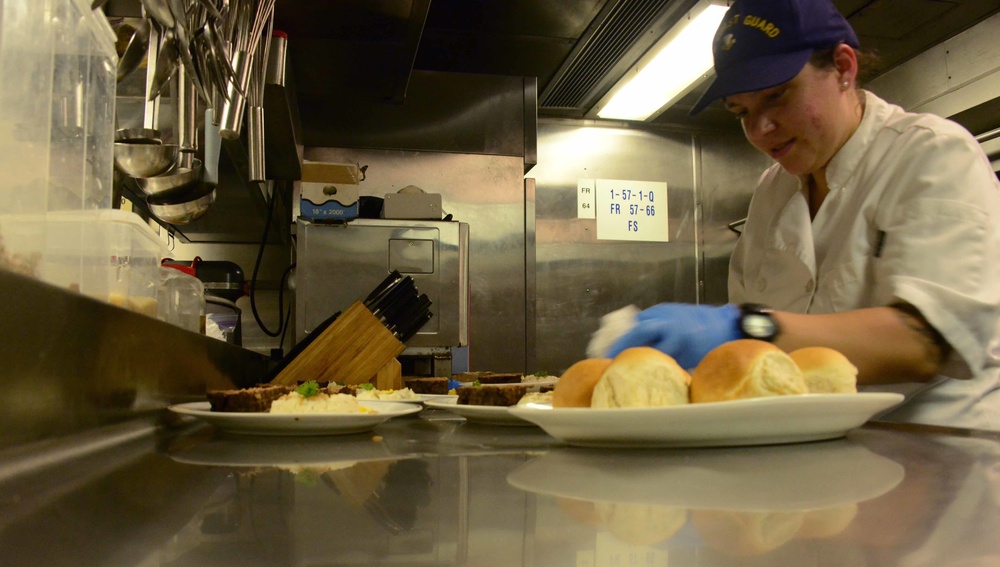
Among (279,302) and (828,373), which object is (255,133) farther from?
(279,302)

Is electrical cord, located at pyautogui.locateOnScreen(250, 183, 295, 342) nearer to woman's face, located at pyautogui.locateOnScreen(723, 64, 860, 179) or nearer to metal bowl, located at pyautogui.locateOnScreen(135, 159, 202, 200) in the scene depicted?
metal bowl, located at pyautogui.locateOnScreen(135, 159, 202, 200)

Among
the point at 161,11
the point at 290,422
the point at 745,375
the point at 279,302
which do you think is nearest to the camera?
the point at 745,375

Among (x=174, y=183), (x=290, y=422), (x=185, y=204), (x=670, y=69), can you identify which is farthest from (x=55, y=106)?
(x=670, y=69)

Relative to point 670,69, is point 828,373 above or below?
below

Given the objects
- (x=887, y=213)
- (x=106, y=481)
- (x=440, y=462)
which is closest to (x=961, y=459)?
(x=440, y=462)

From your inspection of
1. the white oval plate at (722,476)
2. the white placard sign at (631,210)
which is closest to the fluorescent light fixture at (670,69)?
the white placard sign at (631,210)

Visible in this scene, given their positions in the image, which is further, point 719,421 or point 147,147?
point 147,147

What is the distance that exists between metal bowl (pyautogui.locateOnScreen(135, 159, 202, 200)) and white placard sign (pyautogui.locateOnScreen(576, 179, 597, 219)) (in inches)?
115

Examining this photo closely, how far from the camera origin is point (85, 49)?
82cm

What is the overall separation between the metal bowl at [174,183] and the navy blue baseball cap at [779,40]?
135cm

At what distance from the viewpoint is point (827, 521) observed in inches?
14.2

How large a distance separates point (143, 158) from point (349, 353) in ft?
2.57

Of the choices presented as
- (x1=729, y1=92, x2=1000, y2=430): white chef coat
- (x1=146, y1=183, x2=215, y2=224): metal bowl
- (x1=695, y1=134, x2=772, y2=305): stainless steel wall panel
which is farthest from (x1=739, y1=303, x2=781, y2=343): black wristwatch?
(x1=695, y1=134, x2=772, y2=305): stainless steel wall panel

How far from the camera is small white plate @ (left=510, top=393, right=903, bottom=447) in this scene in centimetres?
61
